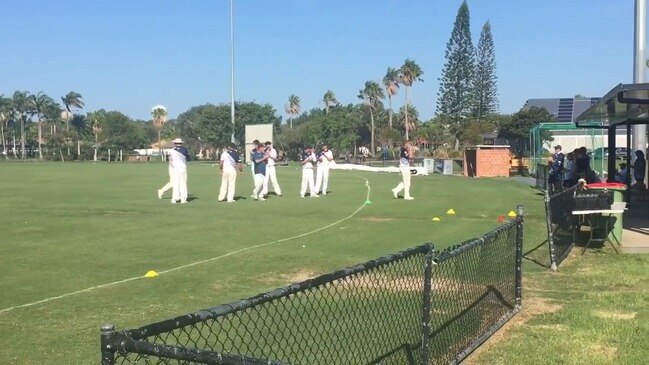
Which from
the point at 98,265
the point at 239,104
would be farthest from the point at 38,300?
the point at 239,104

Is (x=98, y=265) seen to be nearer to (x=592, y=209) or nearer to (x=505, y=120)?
(x=592, y=209)

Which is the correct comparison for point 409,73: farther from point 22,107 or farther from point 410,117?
point 22,107

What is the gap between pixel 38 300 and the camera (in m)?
7.72

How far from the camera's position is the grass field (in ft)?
22.7

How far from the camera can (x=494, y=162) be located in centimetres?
3847

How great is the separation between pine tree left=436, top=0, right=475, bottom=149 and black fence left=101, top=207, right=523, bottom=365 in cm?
6766

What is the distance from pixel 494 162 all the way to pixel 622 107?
76.6 ft

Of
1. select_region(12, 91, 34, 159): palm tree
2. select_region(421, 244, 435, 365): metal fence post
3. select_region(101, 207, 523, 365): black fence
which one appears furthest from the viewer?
select_region(12, 91, 34, 159): palm tree

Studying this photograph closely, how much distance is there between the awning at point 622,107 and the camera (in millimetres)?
11828

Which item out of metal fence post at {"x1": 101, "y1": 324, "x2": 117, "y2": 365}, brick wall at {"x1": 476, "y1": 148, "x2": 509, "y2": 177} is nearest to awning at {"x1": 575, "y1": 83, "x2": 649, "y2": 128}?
metal fence post at {"x1": 101, "y1": 324, "x2": 117, "y2": 365}

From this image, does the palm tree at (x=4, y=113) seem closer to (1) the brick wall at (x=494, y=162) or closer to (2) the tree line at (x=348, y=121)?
(2) the tree line at (x=348, y=121)

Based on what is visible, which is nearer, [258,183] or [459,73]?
[258,183]

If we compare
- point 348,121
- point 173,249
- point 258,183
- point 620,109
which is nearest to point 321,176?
point 258,183

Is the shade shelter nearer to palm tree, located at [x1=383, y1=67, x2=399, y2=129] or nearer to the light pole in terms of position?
the light pole
